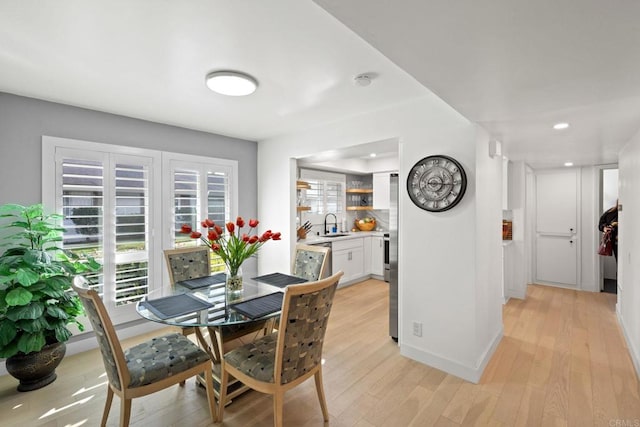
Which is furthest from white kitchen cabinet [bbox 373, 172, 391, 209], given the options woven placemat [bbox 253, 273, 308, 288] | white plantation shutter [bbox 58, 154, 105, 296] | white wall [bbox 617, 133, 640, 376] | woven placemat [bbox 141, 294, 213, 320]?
white plantation shutter [bbox 58, 154, 105, 296]

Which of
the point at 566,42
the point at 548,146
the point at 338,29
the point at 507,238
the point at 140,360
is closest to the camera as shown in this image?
the point at 566,42

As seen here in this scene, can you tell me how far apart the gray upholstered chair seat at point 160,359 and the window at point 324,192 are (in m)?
3.79

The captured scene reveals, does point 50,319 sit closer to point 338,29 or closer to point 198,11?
point 198,11

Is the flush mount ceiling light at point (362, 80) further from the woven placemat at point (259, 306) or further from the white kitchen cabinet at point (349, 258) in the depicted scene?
the white kitchen cabinet at point (349, 258)

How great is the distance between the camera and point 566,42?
4.26 feet

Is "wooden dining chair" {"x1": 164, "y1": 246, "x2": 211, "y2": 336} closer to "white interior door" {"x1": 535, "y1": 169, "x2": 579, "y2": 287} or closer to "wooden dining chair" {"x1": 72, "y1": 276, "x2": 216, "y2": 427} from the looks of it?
"wooden dining chair" {"x1": 72, "y1": 276, "x2": 216, "y2": 427}

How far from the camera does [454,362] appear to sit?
255 cm

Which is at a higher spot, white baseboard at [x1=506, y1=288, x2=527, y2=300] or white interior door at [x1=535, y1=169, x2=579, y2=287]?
white interior door at [x1=535, y1=169, x2=579, y2=287]

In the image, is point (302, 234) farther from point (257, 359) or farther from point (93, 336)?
point (257, 359)

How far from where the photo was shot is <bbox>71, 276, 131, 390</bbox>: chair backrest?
62.2 inches

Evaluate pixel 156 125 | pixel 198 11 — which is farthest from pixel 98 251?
pixel 198 11

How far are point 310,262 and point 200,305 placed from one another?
1.21 meters

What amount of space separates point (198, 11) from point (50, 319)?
8.64 ft

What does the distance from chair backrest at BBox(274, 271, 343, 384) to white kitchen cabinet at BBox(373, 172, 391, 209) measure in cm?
423
